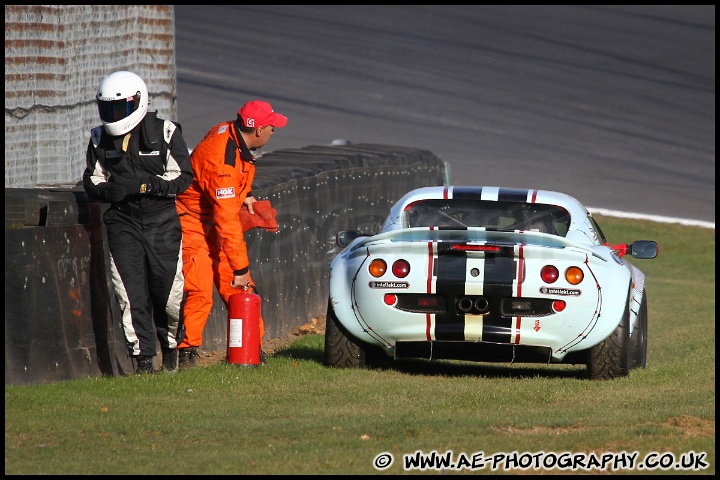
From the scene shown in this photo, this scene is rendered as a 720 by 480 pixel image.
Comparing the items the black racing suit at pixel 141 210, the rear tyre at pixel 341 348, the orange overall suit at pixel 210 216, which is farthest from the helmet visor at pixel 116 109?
the rear tyre at pixel 341 348

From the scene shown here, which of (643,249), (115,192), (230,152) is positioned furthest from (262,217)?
(643,249)

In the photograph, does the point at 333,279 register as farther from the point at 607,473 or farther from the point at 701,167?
the point at 701,167

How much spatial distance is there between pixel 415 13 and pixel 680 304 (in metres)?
18.1

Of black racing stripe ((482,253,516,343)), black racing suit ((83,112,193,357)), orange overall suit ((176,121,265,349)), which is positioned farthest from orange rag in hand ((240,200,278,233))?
black racing stripe ((482,253,516,343))

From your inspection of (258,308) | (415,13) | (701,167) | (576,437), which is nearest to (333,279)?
(258,308)

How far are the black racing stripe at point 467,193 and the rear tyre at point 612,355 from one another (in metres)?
1.34

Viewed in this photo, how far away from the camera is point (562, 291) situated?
24.9 ft

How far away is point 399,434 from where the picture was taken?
6.05 metres

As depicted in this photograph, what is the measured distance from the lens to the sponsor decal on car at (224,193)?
8.16m

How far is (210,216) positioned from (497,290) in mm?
2038

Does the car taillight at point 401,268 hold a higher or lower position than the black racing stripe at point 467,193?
lower

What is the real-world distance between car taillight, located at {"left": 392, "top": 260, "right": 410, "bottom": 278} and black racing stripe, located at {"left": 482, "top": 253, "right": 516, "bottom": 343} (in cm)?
46

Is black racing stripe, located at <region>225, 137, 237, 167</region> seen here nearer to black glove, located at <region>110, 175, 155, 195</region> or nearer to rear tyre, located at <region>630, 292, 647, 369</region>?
black glove, located at <region>110, 175, 155, 195</region>

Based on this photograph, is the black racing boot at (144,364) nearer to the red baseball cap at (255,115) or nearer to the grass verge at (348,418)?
the grass verge at (348,418)
